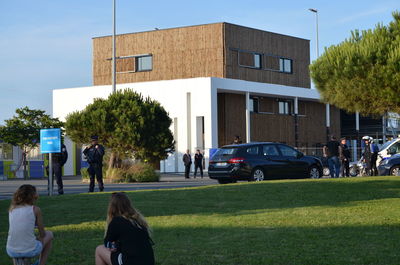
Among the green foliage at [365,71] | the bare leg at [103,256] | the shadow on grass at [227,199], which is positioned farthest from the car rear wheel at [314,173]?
the bare leg at [103,256]

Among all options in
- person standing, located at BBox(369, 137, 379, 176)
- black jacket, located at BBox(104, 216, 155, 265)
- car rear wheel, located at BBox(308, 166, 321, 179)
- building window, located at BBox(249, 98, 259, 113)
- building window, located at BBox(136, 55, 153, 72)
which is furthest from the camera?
building window, located at BBox(136, 55, 153, 72)

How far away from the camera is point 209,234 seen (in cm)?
1253

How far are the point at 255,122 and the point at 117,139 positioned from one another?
2222 centimetres

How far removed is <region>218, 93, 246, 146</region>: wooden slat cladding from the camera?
5409 cm

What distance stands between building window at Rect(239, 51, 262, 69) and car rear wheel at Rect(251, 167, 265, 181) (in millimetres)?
31181

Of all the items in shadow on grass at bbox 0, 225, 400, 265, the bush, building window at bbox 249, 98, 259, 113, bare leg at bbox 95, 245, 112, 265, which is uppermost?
building window at bbox 249, 98, 259, 113

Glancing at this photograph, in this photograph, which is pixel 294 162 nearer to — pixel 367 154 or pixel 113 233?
pixel 367 154

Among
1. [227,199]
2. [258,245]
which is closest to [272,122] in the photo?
[227,199]

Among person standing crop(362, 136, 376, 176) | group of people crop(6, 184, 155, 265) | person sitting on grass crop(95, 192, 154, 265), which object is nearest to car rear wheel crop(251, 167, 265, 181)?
person standing crop(362, 136, 376, 176)

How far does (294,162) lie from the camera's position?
27.8 metres

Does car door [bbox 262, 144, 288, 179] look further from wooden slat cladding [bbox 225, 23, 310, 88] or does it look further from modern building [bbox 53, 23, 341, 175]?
wooden slat cladding [bbox 225, 23, 310, 88]

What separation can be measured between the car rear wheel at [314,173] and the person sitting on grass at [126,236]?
70.7 feet

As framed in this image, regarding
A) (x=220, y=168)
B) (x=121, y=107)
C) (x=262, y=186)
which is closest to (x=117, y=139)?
(x=121, y=107)

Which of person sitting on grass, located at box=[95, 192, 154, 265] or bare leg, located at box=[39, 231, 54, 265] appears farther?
bare leg, located at box=[39, 231, 54, 265]
